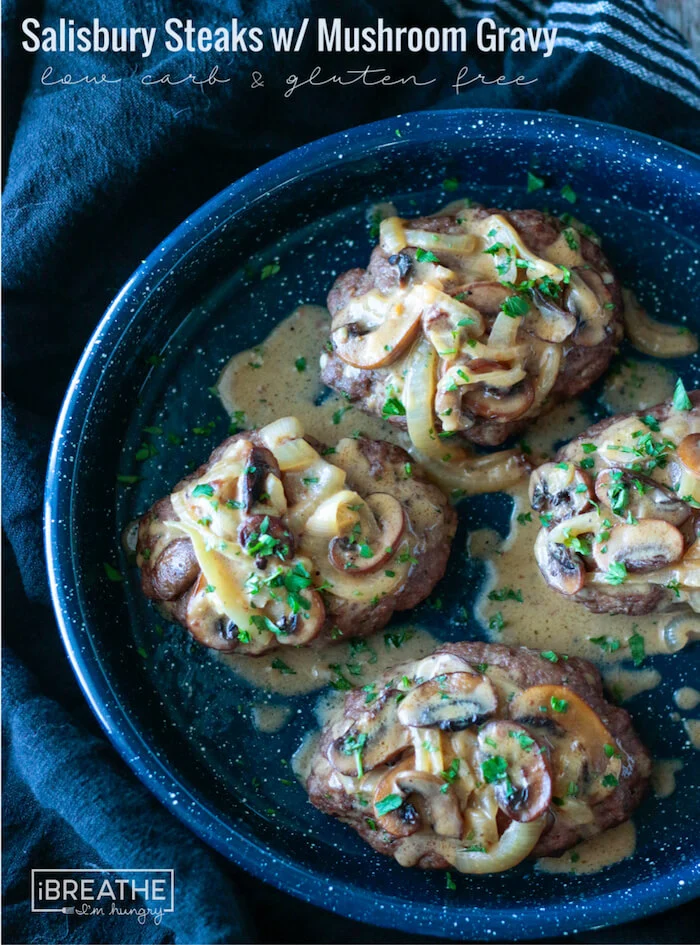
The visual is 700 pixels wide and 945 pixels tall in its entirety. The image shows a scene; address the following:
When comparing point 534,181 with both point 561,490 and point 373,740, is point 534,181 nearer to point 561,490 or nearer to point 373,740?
point 561,490

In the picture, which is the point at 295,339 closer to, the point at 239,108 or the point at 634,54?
the point at 239,108

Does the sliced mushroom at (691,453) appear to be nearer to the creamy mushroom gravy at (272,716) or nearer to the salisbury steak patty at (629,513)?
the salisbury steak patty at (629,513)

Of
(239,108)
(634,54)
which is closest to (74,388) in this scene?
(239,108)

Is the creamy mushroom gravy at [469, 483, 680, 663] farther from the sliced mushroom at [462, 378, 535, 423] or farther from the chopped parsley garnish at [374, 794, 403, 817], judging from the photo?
the chopped parsley garnish at [374, 794, 403, 817]

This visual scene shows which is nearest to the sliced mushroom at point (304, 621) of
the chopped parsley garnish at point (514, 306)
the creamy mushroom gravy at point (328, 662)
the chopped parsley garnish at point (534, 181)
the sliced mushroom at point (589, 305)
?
the creamy mushroom gravy at point (328, 662)

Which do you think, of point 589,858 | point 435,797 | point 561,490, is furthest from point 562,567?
point 589,858

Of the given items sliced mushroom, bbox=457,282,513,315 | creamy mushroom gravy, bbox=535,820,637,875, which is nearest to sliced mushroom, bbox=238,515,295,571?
sliced mushroom, bbox=457,282,513,315
